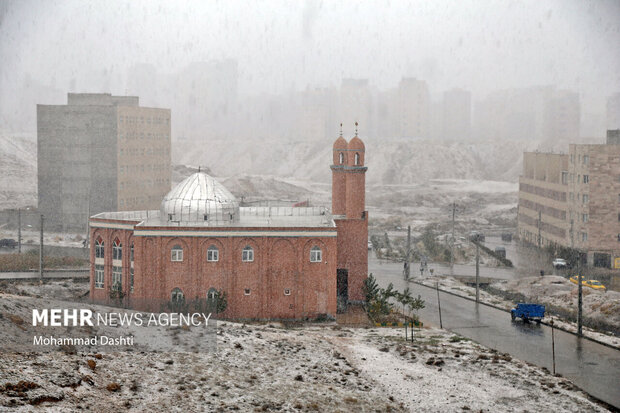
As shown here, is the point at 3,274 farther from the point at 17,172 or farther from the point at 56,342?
the point at 17,172

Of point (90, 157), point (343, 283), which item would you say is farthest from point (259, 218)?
point (90, 157)

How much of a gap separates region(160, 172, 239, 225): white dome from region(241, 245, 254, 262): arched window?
265 cm

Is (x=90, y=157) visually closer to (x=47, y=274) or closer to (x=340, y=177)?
(x=47, y=274)

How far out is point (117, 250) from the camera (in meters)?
46.0

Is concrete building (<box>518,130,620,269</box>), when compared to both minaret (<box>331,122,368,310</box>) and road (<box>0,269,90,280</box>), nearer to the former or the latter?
minaret (<box>331,122,368,310</box>)

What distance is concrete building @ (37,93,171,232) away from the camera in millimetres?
95750

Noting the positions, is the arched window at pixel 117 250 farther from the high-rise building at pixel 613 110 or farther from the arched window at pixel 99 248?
the high-rise building at pixel 613 110

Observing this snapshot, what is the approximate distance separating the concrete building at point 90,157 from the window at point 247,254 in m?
54.9

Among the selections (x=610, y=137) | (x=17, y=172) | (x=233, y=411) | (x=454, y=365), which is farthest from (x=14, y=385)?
(x=17, y=172)

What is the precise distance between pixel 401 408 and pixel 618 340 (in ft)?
59.9

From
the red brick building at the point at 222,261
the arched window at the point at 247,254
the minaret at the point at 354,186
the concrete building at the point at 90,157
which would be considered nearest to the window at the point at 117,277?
the red brick building at the point at 222,261

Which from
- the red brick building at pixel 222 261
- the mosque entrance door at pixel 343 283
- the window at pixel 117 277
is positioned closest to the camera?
the red brick building at pixel 222 261

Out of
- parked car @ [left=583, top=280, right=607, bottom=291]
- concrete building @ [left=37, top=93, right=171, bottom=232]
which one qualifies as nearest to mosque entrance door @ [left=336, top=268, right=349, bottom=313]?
parked car @ [left=583, top=280, right=607, bottom=291]

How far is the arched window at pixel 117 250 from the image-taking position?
4584 cm
